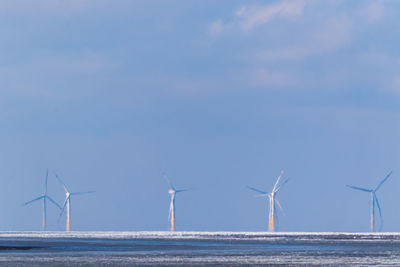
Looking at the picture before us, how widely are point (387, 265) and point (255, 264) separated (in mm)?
10094

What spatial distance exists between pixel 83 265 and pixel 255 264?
13.1 metres

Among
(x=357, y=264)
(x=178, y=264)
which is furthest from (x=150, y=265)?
(x=357, y=264)

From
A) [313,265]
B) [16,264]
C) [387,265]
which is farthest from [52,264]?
[387,265]

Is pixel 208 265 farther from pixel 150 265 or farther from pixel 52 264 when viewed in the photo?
pixel 52 264

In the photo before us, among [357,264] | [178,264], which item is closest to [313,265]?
[357,264]

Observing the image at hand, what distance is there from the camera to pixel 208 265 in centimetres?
7262

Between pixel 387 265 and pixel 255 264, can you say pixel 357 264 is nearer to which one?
pixel 387 265

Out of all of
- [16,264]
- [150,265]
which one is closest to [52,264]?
[16,264]

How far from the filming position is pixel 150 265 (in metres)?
73.6

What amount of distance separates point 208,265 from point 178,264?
124 inches

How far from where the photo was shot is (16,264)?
240 feet

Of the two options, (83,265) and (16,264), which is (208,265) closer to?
(83,265)

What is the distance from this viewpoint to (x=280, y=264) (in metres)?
74.9

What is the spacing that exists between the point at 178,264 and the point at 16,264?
12116mm
